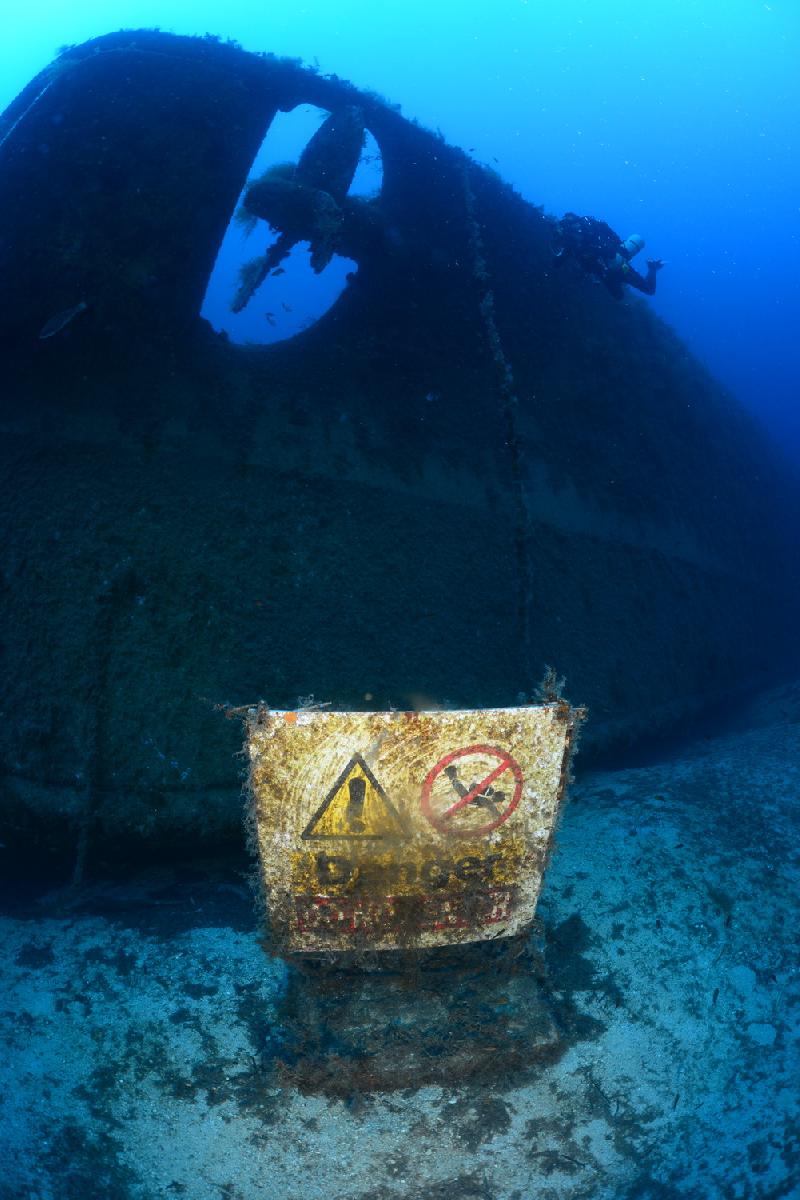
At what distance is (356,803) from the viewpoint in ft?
5.26

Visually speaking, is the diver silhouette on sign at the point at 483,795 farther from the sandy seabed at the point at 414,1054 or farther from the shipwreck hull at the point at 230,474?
the shipwreck hull at the point at 230,474

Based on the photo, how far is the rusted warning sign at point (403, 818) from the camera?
61.3 inches

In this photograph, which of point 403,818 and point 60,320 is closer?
point 403,818

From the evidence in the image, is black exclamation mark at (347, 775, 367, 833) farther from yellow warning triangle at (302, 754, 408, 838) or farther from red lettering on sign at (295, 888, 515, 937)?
red lettering on sign at (295, 888, 515, 937)

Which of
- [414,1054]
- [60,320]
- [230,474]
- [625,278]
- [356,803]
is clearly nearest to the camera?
[356,803]

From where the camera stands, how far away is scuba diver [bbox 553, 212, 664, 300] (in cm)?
454

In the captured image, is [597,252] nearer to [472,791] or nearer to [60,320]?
[60,320]

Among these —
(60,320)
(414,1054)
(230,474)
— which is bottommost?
(414,1054)

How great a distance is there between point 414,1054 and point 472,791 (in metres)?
0.80

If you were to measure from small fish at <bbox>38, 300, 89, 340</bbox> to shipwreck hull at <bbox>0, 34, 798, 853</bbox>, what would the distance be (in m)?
0.04

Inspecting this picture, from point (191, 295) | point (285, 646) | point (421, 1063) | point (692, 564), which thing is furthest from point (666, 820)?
point (191, 295)

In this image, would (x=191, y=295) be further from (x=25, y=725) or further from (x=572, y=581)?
(x=572, y=581)

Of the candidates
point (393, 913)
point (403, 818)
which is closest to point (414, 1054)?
point (393, 913)

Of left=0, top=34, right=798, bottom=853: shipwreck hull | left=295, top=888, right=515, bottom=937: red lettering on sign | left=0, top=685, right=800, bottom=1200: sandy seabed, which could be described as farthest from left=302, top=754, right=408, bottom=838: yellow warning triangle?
left=0, top=34, right=798, bottom=853: shipwreck hull
